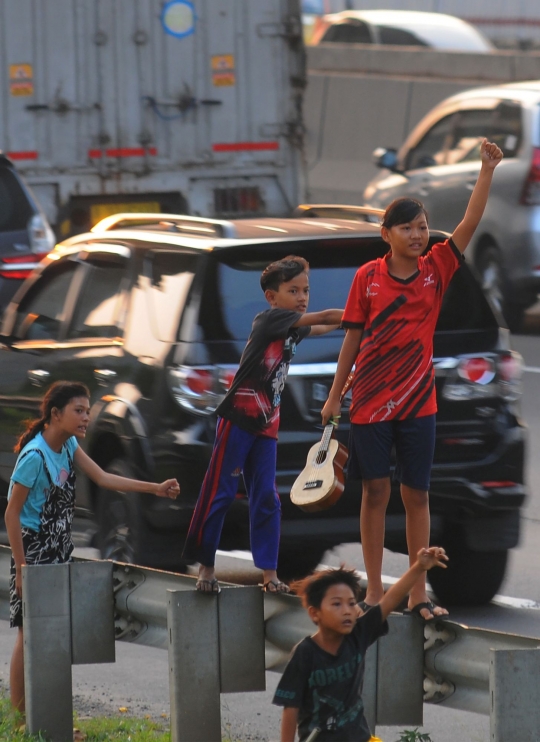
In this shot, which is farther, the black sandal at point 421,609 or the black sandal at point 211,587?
the black sandal at point 211,587

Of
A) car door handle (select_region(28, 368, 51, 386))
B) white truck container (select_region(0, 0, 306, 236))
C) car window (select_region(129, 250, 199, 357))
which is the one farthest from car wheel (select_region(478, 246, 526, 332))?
car window (select_region(129, 250, 199, 357))

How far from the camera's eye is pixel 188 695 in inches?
206

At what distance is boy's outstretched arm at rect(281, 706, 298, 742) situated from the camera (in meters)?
4.49

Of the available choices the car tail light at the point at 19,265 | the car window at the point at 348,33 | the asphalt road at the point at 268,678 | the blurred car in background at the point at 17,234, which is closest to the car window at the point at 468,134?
the blurred car in background at the point at 17,234

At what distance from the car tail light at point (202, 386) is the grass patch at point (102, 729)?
1.35 meters

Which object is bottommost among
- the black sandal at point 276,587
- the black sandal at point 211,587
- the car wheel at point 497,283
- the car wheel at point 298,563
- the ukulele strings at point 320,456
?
the car wheel at point 298,563

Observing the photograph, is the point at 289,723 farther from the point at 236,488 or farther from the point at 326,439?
the point at 236,488

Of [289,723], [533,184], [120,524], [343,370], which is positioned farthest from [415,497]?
[533,184]

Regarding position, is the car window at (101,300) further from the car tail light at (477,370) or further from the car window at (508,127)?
the car window at (508,127)

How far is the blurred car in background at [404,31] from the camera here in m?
Answer: 29.9

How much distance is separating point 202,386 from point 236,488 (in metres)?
1.06

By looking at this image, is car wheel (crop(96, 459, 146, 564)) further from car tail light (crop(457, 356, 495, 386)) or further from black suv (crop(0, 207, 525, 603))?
car tail light (crop(457, 356, 495, 386))

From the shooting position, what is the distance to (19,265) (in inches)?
468

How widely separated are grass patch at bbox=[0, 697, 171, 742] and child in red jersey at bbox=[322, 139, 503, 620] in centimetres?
94
